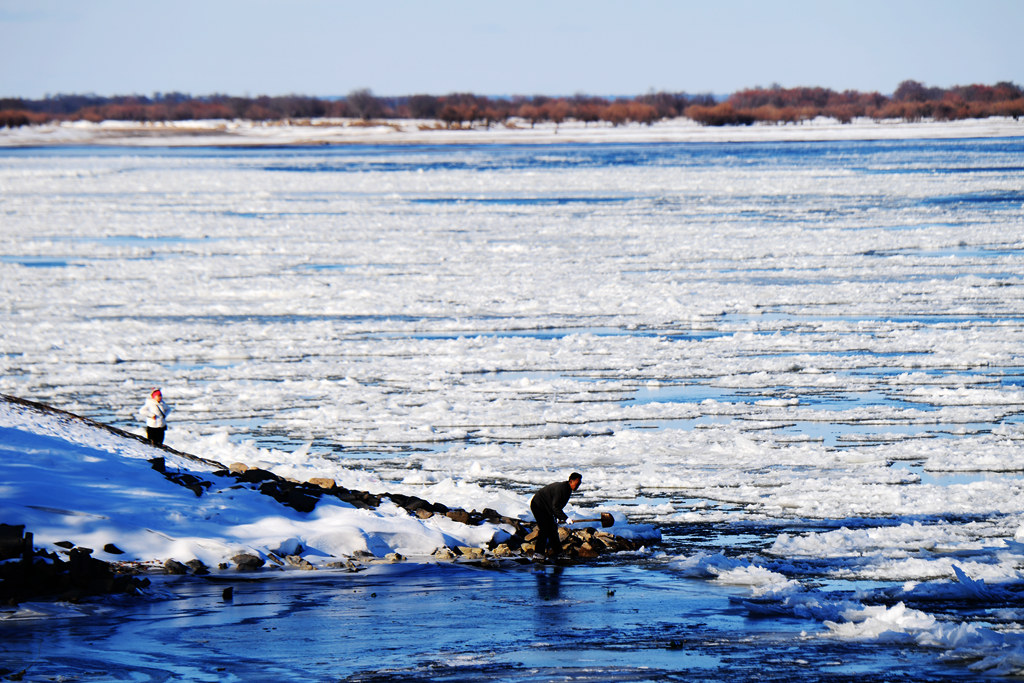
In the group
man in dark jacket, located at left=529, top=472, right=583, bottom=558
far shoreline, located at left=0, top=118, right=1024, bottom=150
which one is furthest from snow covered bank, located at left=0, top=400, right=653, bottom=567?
far shoreline, located at left=0, top=118, right=1024, bottom=150

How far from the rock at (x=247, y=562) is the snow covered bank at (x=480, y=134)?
85700 mm

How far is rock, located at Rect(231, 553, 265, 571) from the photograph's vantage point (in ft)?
32.2

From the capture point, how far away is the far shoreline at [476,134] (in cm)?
9562

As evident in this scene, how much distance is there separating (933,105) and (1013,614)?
129m

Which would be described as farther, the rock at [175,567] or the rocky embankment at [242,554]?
the rock at [175,567]

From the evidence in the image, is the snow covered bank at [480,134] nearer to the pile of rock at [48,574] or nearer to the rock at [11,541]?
the pile of rock at [48,574]

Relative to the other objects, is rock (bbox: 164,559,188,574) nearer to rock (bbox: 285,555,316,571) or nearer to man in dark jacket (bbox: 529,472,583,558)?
rock (bbox: 285,555,316,571)

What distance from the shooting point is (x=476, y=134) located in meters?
110

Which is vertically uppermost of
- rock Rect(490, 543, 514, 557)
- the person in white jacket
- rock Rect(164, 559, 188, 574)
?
the person in white jacket

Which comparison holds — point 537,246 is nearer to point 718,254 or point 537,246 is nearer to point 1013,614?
point 718,254

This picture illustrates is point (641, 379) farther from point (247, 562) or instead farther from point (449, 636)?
point (449, 636)

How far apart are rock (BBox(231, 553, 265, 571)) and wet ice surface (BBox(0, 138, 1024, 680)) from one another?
2.34 ft

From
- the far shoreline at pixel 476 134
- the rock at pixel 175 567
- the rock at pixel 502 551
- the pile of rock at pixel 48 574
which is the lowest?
the rock at pixel 502 551

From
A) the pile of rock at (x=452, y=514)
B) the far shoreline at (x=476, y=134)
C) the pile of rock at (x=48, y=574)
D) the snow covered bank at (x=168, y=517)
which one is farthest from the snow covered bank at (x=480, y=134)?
the pile of rock at (x=48, y=574)
